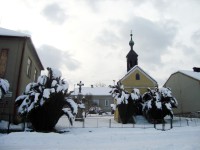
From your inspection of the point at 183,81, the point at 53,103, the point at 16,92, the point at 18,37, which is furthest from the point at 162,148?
the point at 183,81

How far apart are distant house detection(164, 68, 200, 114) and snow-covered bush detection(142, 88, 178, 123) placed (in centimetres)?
591

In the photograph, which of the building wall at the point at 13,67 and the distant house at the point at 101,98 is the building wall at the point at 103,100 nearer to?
the distant house at the point at 101,98

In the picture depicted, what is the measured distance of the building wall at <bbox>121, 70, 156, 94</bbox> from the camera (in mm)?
31641

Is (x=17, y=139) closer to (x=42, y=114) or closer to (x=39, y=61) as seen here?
(x=42, y=114)

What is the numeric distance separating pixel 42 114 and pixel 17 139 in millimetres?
4847

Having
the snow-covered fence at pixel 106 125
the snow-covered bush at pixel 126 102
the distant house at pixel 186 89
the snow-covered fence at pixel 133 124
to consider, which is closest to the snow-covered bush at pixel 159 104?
the snow-covered fence at pixel 133 124

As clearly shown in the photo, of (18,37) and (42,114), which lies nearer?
(42,114)

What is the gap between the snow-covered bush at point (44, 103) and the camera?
16.0 metres

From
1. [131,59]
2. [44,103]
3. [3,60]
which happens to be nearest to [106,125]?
[44,103]

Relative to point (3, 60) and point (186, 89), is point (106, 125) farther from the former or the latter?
point (186, 89)

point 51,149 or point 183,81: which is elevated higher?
point 183,81

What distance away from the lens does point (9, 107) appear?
18.5 m

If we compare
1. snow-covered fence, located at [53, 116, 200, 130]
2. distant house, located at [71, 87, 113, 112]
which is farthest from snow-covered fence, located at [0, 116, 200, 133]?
distant house, located at [71, 87, 113, 112]

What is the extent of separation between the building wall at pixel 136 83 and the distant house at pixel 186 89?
5392 millimetres
